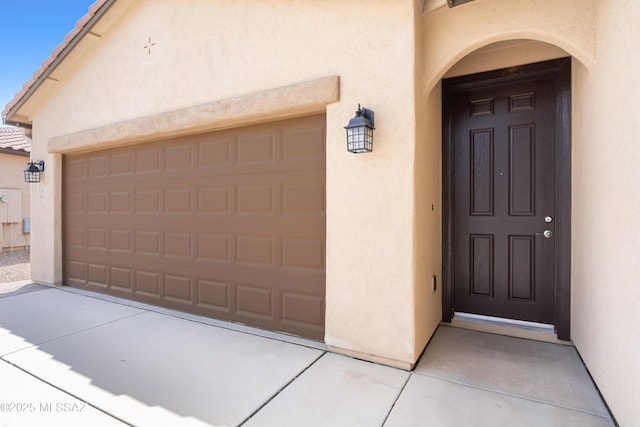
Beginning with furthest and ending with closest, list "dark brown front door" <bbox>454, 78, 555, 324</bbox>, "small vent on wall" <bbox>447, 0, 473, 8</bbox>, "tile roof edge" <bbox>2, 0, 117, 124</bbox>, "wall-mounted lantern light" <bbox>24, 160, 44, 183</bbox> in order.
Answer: "wall-mounted lantern light" <bbox>24, 160, 44, 183</bbox>, "tile roof edge" <bbox>2, 0, 117, 124</bbox>, "dark brown front door" <bbox>454, 78, 555, 324</bbox>, "small vent on wall" <bbox>447, 0, 473, 8</bbox>

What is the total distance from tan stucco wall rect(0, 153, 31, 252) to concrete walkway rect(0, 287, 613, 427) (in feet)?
29.7

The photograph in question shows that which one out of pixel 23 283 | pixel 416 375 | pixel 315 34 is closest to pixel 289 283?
pixel 416 375

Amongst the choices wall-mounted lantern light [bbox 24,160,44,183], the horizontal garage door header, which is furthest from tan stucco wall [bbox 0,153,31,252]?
the horizontal garage door header

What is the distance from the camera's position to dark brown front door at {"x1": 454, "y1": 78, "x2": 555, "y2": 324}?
3.77 metres

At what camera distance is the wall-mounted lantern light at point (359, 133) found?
3015mm

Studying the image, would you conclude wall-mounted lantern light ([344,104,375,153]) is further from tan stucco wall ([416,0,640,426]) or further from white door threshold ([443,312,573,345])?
white door threshold ([443,312,573,345])

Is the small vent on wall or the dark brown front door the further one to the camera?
the dark brown front door

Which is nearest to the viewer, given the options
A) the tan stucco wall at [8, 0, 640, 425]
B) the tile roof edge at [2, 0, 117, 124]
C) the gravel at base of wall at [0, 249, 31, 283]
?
the tan stucco wall at [8, 0, 640, 425]

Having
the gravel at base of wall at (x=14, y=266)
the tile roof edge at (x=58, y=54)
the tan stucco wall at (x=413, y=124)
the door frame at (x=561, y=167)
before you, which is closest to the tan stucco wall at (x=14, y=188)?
the gravel at base of wall at (x=14, y=266)

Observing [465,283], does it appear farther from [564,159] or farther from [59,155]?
[59,155]

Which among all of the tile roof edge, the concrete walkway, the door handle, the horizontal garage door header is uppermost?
the tile roof edge

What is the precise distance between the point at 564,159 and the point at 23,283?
30.1 feet

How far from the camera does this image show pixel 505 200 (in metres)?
→ 3.95

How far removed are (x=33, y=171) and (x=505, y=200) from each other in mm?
8034
